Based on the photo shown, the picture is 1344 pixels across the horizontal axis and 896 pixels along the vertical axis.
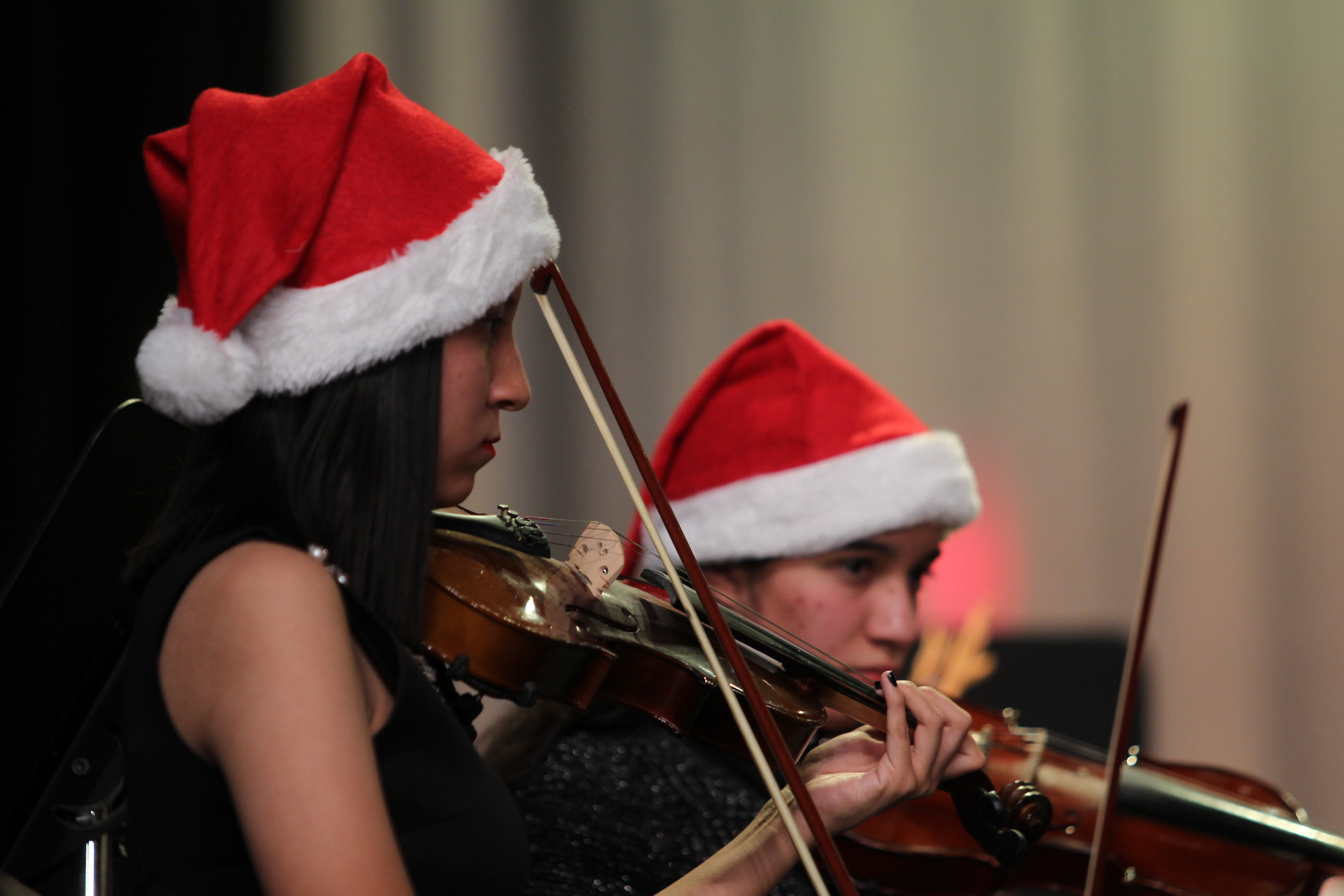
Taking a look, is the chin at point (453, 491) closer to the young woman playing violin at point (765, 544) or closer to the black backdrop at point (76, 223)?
the young woman playing violin at point (765, 544)

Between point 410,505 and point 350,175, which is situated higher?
point 350,175

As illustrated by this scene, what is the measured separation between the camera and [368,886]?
623 mm

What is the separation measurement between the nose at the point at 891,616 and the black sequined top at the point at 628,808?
0.22m

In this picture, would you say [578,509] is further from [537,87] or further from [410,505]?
[410,505]

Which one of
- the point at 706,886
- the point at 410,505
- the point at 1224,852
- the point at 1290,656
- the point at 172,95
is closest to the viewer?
the point at 410,505

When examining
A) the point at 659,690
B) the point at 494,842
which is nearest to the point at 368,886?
the point at 494,842

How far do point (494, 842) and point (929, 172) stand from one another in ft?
6.51

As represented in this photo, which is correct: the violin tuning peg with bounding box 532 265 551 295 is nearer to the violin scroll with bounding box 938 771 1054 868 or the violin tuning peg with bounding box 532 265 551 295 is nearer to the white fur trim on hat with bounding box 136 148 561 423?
the white fur trim on hat with bounding box 136 148 561 423

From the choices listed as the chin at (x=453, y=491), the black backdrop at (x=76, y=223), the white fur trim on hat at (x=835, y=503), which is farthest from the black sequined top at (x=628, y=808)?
the black backdrop at (x=76, y=223)

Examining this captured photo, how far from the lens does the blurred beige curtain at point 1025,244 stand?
235cm

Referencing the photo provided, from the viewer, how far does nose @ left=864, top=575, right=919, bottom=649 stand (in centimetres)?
132

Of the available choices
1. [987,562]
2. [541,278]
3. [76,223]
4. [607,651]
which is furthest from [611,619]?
[987,562]

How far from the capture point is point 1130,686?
101 centimetres

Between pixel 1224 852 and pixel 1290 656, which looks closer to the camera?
pixel 1224 852
